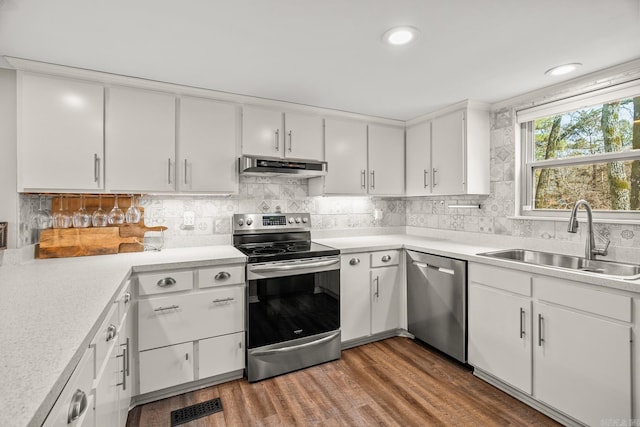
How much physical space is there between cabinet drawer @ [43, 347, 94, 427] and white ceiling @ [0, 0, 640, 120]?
149 centimetres

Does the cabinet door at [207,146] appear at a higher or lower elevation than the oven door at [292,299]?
higher

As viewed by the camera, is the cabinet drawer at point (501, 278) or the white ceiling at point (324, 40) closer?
the white ceiling at point (324, 40)

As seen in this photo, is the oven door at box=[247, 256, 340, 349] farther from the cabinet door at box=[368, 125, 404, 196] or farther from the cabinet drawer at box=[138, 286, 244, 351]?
the cabinet door at box=[368, 125, 404, 196]

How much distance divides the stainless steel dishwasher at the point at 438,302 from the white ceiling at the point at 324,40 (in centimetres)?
140

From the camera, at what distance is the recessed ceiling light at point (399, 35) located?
1657mm

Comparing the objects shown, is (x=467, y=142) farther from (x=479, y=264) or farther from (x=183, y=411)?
(x=183, y=411)

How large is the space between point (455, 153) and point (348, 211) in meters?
1.20

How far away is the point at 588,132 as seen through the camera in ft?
7.69

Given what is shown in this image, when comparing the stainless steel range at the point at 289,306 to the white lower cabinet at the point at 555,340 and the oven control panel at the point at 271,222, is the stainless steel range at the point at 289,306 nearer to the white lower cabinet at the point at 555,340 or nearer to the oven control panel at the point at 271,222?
the oven control panel at the point at 271,222

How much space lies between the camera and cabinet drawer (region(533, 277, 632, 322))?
1.57 meters

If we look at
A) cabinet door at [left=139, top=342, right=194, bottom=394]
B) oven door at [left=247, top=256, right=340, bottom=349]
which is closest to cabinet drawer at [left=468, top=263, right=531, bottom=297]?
oven door at [left=247, top=256, right=340, bottom=349]

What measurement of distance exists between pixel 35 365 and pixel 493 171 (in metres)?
3.17

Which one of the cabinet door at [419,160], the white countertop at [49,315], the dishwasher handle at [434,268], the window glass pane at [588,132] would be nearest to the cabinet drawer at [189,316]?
the white countertop at [49,315]

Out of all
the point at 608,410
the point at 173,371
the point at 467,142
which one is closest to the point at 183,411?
the point at 173,371
